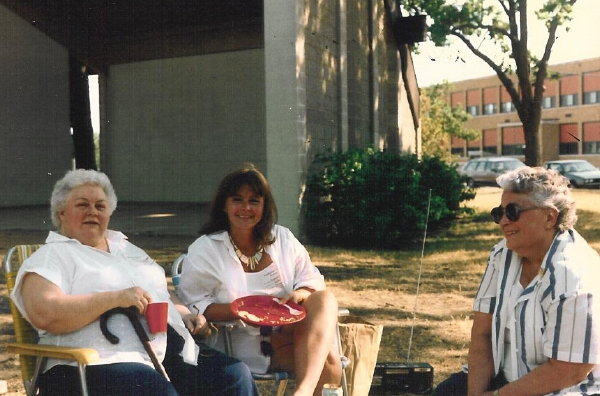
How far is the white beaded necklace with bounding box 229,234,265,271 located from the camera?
129 inches

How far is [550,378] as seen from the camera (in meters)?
2.22

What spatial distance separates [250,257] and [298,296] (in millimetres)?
300

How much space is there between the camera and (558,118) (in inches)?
2189

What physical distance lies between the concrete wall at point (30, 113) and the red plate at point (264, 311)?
51.5ft

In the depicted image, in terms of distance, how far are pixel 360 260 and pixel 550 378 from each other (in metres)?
6.84

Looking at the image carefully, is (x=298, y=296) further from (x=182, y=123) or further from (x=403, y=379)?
(x=182, y=123)

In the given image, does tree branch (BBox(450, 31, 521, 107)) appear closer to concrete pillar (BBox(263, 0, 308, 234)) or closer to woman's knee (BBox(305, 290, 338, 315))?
concrete pillar (BBox(263, 0, 308, 234))

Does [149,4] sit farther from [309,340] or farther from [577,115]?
[577,115]

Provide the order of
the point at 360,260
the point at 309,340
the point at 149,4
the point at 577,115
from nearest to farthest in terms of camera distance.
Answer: the point at 309,340, the point at 360,260, the point at 149,4, the point at 577,115

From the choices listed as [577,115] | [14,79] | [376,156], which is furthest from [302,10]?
[577,115]

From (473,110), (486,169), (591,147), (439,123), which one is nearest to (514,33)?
(486,169)

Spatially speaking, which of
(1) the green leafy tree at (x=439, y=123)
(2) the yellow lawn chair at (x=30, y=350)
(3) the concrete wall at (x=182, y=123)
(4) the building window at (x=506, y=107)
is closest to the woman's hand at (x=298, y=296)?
(2) the yellow lawn chair at (x=30, y=350)

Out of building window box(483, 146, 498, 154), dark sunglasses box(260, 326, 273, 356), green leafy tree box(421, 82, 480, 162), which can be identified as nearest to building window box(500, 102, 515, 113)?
building window box(483, 146, 498, 154)

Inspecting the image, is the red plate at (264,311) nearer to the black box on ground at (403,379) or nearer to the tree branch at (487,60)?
the black box on ground at (403,379)
